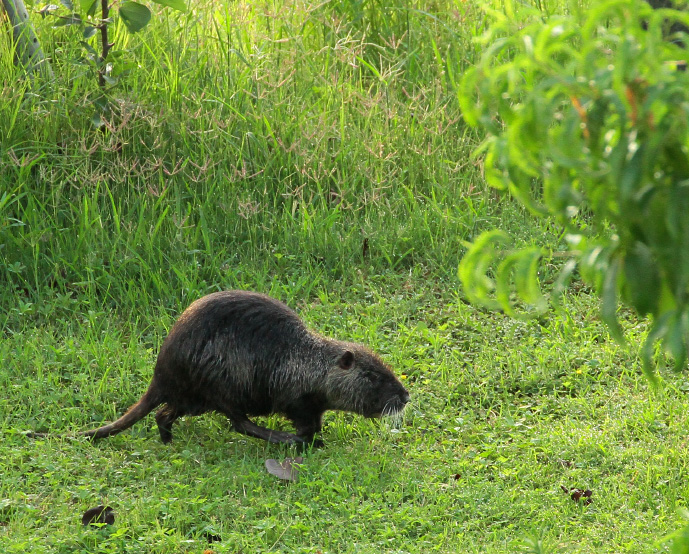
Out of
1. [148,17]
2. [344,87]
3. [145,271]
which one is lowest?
[145,271]

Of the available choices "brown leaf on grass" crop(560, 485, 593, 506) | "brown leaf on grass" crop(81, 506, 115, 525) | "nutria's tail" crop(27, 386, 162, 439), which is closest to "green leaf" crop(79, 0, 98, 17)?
"nutria's tail" crop(27, 386, 162, 439)

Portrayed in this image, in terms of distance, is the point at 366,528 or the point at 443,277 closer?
the point at 366,528

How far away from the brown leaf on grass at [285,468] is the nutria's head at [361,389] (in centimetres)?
40

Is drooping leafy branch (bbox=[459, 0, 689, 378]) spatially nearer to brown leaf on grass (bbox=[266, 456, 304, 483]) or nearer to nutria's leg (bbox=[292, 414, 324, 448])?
brown leaf on grass (bbox=[266, 456, 304, 483])

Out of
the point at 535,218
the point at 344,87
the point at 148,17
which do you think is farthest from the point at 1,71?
the point at 535,218

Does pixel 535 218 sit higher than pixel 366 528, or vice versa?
pixel 535 218

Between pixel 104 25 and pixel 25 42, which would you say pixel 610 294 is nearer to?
pixel 104 25

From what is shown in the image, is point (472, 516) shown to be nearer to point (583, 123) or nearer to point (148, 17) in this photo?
point (583, 123)

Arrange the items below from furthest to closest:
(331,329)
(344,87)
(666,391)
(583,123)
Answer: (344,87) → (331,329) → (666,391) → (583,123)

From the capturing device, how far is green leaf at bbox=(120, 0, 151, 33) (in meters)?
5.74

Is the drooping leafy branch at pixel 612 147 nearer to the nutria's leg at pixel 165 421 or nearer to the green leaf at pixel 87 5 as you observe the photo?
the nutria's leg at pixel 165 421

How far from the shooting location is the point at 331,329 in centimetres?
525

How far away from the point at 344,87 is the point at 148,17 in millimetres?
1542

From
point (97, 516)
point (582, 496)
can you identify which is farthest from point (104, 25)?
point (582, 496)
